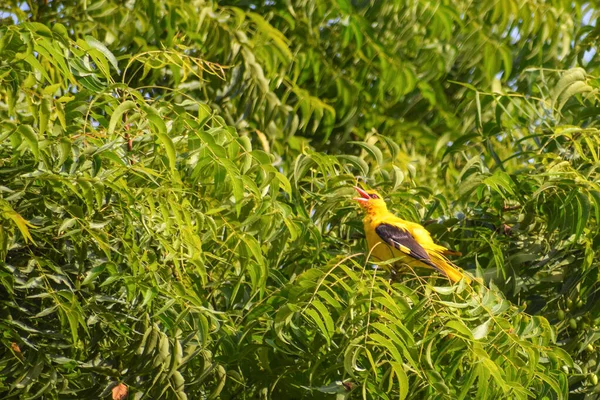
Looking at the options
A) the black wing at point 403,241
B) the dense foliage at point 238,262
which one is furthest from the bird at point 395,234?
the dense foliage at point 238,262

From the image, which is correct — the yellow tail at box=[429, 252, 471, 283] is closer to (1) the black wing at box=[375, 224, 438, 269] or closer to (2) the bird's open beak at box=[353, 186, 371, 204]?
(1) the black wing at box=[375, 224, 438, 269]

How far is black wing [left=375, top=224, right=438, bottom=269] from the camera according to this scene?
448 centimetres

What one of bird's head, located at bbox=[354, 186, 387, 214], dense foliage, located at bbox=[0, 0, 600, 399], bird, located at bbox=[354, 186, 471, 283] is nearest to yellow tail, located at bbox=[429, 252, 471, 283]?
bird, located at bbox=[354, 186, 471, 283]

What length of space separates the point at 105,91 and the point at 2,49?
41cm

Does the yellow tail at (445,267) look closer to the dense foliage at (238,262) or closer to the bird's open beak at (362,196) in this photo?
the dense foliage at (238,262)

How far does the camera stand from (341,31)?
650 centimetres

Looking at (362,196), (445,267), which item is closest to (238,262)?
(362,196)

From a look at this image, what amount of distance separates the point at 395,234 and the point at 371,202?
0.60 ft

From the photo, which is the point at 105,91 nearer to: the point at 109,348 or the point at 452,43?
the point at 109,348

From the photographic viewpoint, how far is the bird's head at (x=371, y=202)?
466cm

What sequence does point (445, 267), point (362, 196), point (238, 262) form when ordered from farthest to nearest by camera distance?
point (362, 196)
point (445, 267)
point (238, 262)

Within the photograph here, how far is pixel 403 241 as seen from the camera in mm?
4637

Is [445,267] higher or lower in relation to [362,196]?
lower

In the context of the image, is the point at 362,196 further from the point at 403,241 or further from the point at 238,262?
the point at 238,262
